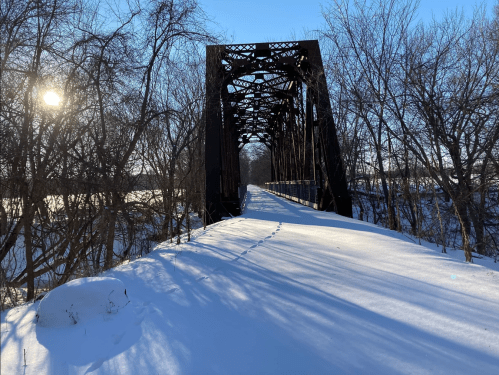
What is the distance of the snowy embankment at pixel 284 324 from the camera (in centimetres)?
205

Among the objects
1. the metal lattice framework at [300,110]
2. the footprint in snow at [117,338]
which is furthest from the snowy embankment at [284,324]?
the metal lattice framework at [300,110]

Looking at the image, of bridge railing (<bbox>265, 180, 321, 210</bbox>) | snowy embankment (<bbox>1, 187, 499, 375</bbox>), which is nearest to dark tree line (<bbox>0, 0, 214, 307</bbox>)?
snowy embankment (<bbox>1, 187, 499, 375</bbox>)

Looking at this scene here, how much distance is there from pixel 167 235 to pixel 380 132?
20.3ft

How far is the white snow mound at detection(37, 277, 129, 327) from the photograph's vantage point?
274cm

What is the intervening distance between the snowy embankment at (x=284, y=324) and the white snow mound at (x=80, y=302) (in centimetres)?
6

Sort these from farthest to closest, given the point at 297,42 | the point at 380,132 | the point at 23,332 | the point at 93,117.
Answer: the point at 297,42
the point at 380,132
the point at 93,117
the point at 23,332

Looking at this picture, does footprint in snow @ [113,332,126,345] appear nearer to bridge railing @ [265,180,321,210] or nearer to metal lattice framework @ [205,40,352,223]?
metal lattice framework @ [205,40,352,223]

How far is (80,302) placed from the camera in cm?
291

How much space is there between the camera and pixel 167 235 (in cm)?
866

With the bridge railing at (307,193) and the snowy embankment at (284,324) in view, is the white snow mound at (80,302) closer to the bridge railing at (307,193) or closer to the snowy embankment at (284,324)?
the snowy embankment at (284,324)

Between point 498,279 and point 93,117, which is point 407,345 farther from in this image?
point 93,117

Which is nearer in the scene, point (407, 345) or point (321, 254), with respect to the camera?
point (407, 345)

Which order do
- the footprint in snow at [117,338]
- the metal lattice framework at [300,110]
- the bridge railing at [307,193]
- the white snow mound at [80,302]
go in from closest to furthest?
the footprint in snow at [117,338], the white snow mound at [80,302], the metal lattice framework at [300,110], the bridge railing at [307,193]

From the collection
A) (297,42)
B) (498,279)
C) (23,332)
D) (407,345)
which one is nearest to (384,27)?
(297,42)
